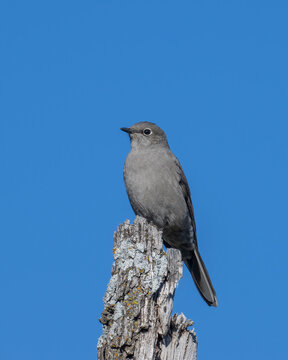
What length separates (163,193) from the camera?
10117 millimetres

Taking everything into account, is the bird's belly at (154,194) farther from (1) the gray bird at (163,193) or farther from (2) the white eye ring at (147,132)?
(2) the white eye ring at (147,132)

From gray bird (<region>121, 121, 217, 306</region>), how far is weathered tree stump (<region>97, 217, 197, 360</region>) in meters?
3.33

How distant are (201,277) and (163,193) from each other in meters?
1.87

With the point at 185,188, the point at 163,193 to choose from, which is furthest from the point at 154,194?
the point at 185,188

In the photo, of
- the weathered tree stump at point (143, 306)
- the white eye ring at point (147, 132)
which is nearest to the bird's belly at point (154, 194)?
the white eye ring at point (147, 132)

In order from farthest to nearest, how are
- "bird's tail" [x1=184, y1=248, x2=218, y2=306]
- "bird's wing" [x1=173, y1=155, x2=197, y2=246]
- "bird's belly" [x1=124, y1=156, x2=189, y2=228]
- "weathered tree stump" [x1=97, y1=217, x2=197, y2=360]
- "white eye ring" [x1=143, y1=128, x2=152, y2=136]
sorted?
"white eye ring" [x1=143, y1=128, x2=152, y2=136] < "bird's wing" [x1=173, y1=155, x2=197, y2=246] < "bird's tail" [x1=184, y1=248, x2=218, y2=306] < "bird's belly" [x1=124, y1=156, x2=189, y2=228] < "weathered tree stump" [x1=97, y1=217, x2=197, y2=360]

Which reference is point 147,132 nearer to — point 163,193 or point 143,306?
point 163,193

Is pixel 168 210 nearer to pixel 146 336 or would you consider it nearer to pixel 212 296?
pixel 212 296

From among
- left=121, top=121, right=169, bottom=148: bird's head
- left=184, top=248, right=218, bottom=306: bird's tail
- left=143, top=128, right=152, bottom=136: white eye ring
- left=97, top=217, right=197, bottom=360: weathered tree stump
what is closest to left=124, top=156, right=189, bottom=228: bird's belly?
left=121, top=121, right=169, bottom=148: bird's head

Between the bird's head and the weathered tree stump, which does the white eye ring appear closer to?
the bird's head

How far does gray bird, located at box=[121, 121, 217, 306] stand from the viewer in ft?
33.0

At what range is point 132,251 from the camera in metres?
6.48

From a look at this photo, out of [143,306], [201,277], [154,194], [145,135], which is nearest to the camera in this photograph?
[143,306]

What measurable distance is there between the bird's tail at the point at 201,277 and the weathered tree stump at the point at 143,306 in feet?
11.9
